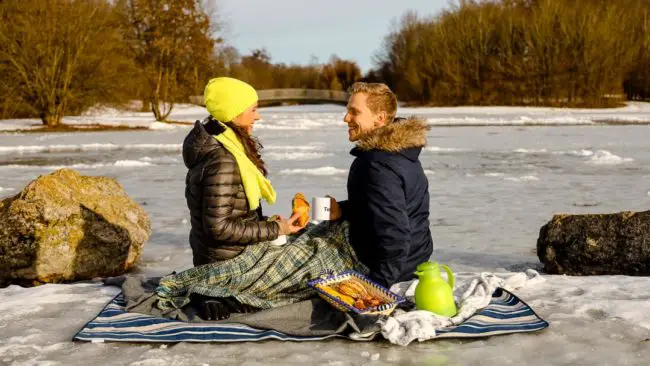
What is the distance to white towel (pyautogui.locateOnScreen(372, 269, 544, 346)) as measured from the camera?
11.3 feet

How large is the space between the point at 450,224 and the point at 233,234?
416cm

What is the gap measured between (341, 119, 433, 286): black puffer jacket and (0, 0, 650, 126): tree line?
84.0ft

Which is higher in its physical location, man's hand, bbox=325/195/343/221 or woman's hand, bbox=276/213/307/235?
man's hand, bbox=325/195/343/221

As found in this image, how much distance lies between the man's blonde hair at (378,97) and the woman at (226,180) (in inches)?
23.6

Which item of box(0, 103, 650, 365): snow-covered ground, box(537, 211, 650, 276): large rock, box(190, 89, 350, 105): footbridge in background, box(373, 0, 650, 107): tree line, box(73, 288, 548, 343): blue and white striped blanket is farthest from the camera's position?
box(190, 89, 350, 105): footbridge in background

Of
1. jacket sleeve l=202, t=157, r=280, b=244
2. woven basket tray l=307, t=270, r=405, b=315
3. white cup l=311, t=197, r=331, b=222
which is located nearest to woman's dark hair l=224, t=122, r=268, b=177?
jacket sleeve l=202, t=157, r=280, b=244

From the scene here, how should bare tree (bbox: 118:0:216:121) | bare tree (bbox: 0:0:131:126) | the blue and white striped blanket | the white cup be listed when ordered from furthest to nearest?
bare tree (bbox: 118:0:216:121) < bare tree (bbox: 0:0:131:126) < the white cup < the blue and white striped blanket

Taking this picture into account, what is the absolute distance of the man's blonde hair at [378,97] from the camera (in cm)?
401

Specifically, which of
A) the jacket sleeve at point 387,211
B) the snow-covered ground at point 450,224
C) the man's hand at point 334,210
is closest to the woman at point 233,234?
the man's hand at point 334,210

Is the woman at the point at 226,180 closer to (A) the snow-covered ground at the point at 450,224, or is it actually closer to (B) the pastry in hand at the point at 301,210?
(B) the pastry in hand at the point at 301,210

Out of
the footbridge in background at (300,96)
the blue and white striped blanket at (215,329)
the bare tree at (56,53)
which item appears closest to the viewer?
the blue and white striped blanket at (215,329)

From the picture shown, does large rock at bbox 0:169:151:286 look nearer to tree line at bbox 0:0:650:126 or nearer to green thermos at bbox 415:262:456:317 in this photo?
green thermos at bbox 415:262:456:317

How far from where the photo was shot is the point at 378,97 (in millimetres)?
4020

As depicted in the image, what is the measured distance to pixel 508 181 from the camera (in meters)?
10.9
